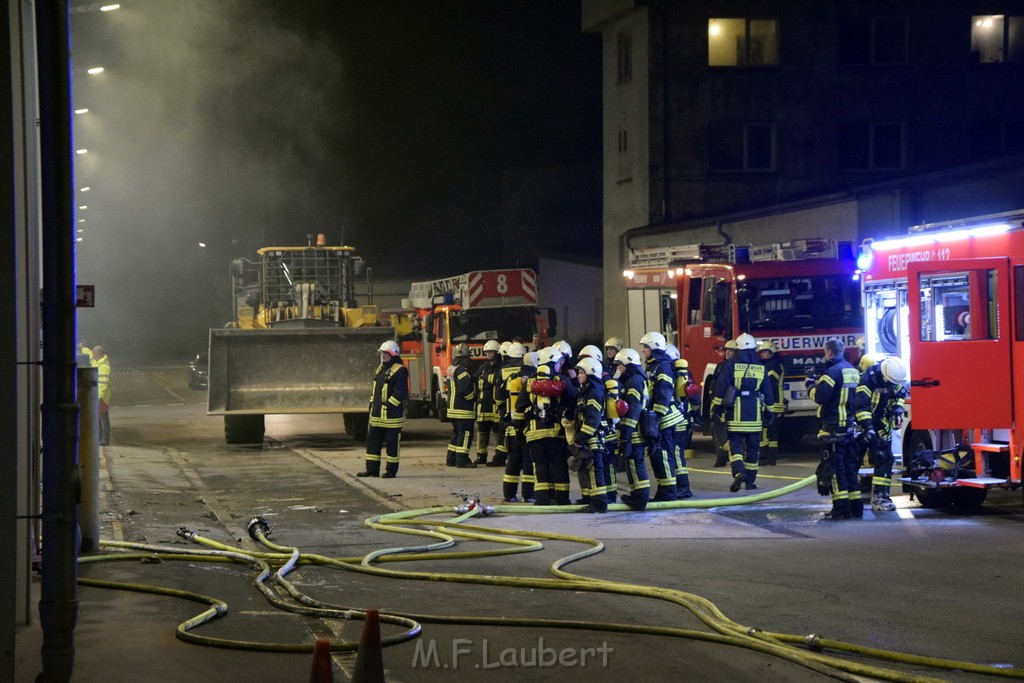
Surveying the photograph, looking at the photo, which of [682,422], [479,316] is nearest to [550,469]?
[682,422]

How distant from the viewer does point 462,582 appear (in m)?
9.04

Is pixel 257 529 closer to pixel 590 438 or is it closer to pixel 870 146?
pixel 590 438

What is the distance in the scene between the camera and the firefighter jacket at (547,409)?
42.3ft

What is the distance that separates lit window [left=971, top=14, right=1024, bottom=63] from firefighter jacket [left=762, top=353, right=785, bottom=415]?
22528 millimetres

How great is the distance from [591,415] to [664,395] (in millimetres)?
1260

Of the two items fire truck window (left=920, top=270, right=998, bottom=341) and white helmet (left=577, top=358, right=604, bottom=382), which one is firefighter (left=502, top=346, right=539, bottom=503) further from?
fire truck window (left=920, top=270, right=998, bottom=341)

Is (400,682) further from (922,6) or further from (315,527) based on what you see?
(922,6)

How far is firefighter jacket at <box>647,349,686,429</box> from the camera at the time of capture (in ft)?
44.7

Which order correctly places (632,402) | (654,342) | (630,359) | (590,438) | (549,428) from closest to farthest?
(590,438) → (549,428) → (632,402) → (630,359) → (654,342)

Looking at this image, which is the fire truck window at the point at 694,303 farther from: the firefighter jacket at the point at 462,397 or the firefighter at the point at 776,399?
the firefighter jacket at the point at 462,397

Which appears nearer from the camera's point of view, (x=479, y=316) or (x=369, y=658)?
(x=369, y=658)

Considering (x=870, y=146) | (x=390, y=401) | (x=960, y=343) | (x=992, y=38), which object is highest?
(x=992, y=38)

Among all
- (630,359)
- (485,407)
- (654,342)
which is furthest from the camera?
(485,407)

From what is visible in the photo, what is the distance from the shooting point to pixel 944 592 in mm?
8781
